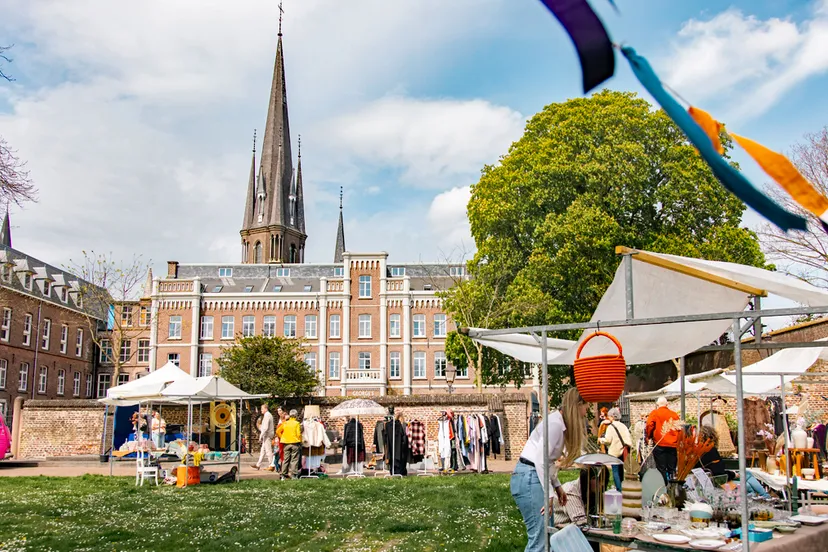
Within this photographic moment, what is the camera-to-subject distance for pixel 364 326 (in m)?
53.7

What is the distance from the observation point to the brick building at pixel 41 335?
45656mm

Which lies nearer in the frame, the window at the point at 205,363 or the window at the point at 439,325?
the window at the point at 439,325

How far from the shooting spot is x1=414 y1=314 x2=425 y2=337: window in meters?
53.6

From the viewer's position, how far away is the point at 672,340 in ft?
26.1

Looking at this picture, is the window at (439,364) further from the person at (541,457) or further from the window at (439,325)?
the person at (541,457)

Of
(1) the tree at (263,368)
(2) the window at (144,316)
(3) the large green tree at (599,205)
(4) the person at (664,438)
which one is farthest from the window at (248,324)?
(4) the person at (664,438)

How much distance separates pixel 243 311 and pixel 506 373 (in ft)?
92.3

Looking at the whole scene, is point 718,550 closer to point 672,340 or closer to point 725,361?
point 672,340

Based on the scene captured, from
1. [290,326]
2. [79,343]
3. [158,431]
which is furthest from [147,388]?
[79,343]

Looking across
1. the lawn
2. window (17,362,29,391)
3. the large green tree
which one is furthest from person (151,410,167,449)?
window (17,362,29,391)

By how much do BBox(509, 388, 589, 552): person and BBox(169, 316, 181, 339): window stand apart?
51374 mm

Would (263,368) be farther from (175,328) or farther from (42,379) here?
(42,379)

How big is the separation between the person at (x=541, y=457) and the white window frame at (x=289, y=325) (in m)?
49.1

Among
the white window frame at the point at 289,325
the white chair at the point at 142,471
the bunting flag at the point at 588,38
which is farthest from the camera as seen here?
the white window frame at the point at 289,325
